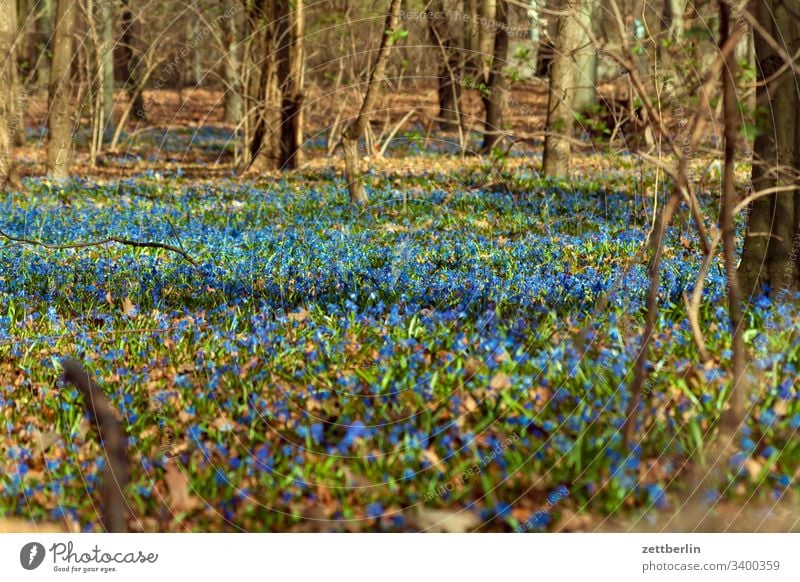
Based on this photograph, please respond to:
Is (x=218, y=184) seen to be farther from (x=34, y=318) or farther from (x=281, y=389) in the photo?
(x=281, y=389)

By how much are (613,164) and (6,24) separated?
28.2 ft

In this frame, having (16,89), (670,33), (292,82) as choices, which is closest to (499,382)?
(670,33)

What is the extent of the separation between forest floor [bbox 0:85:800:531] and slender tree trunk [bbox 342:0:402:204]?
2363 millimetres

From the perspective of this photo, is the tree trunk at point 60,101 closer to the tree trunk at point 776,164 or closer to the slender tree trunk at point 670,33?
the slender tree trunk at point 670,33

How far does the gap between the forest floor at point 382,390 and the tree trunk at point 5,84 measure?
4566 mm

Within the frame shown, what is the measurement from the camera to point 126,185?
13773mm

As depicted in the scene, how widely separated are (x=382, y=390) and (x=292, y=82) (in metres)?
10.4

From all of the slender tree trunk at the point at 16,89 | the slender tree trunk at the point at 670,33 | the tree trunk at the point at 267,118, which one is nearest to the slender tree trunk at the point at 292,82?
the tree trunk at the point at 267,118

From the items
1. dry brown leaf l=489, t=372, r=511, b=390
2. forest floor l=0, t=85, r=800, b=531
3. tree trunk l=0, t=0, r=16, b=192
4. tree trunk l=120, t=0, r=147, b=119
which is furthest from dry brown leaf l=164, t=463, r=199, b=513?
tree trunk l=120, t=0, r=147, b=119
